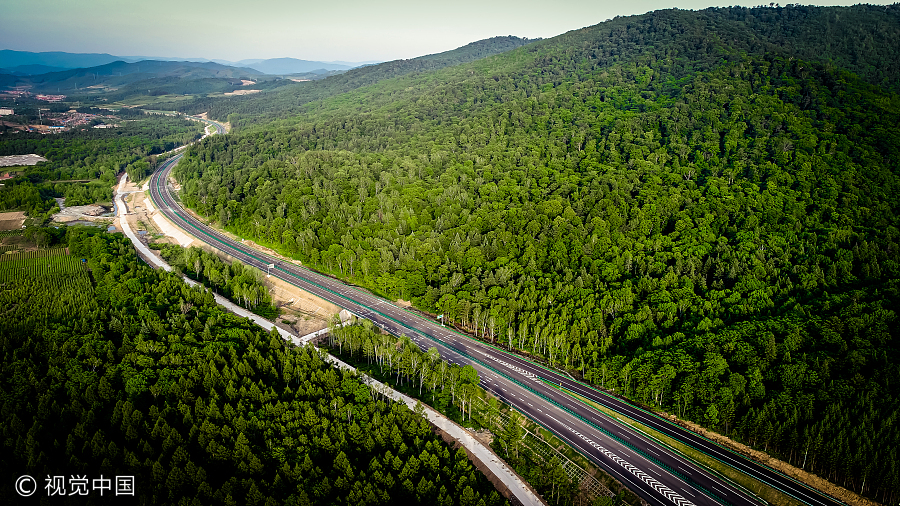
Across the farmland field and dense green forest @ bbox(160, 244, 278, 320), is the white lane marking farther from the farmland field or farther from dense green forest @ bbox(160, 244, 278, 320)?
the farmland field

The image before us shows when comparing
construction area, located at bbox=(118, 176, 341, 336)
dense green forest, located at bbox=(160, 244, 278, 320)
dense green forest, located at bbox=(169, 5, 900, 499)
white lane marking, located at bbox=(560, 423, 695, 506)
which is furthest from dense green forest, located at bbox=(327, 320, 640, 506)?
dense green forest, located at bbox=(160, 244, 278, 320)

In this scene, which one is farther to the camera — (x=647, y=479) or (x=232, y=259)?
(x=232, y=259)

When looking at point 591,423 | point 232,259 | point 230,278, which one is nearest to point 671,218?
point 591,423

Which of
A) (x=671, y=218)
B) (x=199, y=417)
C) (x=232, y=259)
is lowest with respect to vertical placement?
(x=199, y=417)

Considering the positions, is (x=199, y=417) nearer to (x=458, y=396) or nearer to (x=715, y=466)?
(x=458, y=396)

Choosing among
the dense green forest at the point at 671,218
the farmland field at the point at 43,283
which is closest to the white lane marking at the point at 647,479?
the dense green forest at the point at 671,218

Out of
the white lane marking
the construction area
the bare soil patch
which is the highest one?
the bare soil patch

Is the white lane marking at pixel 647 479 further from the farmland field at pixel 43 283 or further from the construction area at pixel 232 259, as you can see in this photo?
the farmland field at pixel 43 283
